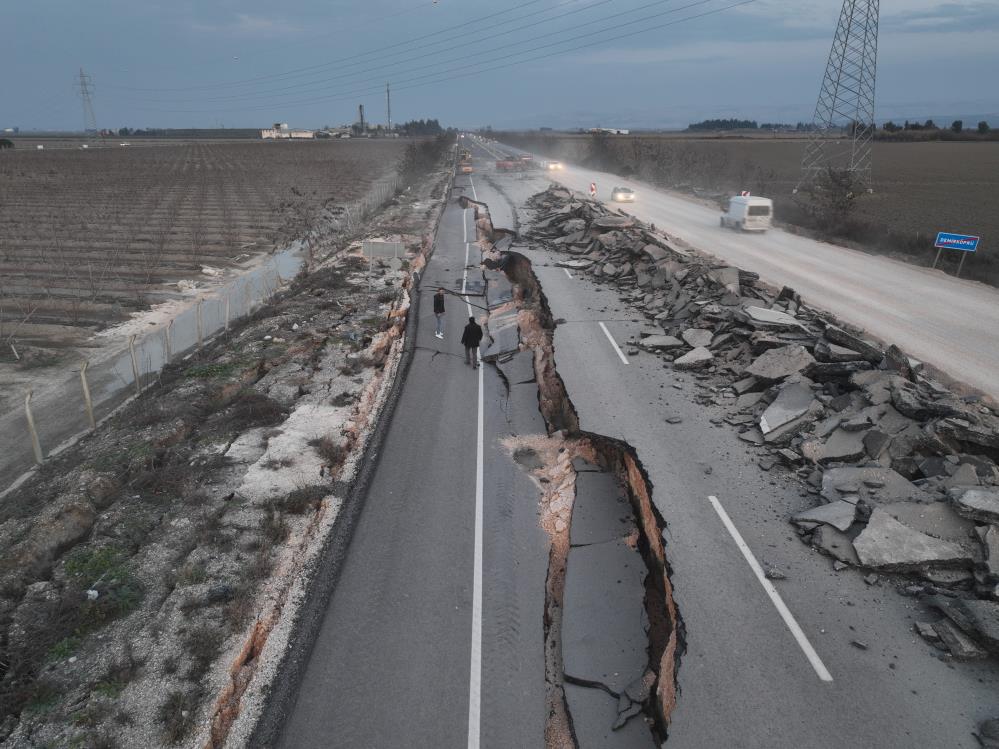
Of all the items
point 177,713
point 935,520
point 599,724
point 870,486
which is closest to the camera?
point 177,713

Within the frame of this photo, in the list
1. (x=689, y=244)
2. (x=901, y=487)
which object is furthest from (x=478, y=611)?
(x=689, y=244)

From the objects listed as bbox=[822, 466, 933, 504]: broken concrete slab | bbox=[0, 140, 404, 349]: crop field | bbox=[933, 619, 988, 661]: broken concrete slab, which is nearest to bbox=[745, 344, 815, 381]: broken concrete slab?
bbox=[822, 466, 933, 504]: broken concrete slab

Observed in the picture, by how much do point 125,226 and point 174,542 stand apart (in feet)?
127

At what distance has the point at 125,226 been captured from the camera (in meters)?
40.2

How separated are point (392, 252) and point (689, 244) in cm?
1422

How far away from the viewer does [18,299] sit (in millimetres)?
24250

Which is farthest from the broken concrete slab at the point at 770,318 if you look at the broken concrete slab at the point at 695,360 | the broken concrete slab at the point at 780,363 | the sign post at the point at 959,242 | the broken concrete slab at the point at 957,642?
the sign post at the point at 959,242

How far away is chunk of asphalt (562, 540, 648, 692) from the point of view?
7.65 meters

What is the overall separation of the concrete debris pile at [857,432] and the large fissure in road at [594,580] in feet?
8.24

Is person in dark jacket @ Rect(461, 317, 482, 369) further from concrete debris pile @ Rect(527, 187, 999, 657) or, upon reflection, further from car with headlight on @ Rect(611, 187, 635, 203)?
car with headlight on @ Rect(611, 187, 635, 203)

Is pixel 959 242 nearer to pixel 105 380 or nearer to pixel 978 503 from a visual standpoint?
pixel 978 503

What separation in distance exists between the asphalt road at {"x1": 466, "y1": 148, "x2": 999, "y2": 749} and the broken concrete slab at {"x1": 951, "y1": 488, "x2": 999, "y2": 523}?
1769mm

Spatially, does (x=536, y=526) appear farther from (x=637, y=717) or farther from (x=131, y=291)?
(x=131, y=291)

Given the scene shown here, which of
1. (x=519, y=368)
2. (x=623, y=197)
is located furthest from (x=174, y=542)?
(x=623, y=197)
